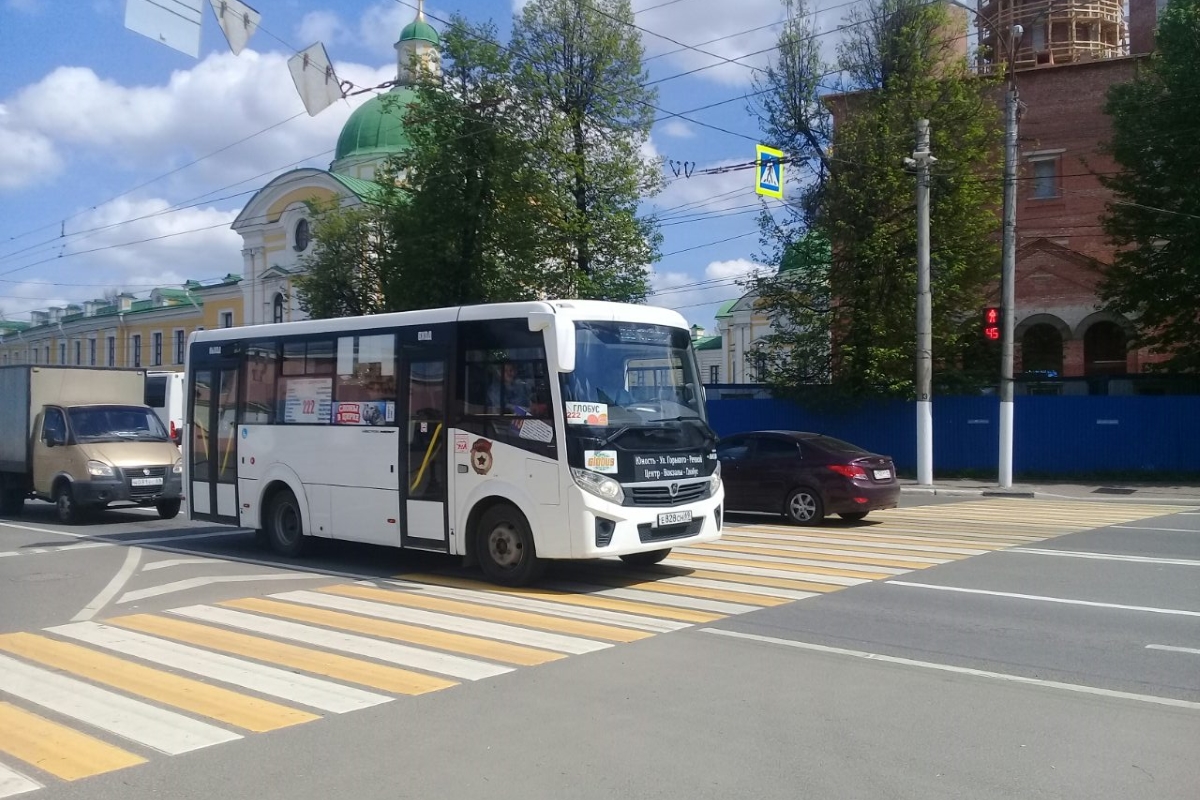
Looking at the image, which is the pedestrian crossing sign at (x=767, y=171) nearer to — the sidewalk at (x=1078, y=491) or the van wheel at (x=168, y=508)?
the sidewalk at (x=1078, y=491)

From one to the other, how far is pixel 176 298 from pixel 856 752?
74.1m

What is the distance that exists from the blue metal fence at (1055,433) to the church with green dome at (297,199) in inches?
1188

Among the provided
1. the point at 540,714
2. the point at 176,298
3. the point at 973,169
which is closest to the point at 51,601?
the point at 540,714

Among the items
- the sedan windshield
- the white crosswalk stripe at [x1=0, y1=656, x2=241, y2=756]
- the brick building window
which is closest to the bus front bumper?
the sedan windshield

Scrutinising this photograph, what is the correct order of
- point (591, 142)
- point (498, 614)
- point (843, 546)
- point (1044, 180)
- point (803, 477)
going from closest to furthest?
point (498, 614) → point (843, 546) → point (803, 477) → point (591, 142) → point (1044, 180)

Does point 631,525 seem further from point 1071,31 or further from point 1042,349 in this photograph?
point 1071,31

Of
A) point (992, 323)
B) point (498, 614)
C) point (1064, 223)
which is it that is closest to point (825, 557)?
point (498, 614)

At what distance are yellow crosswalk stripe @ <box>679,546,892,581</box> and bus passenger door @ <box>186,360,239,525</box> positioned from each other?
6.26 meters

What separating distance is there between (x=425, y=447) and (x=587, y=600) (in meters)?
2.67

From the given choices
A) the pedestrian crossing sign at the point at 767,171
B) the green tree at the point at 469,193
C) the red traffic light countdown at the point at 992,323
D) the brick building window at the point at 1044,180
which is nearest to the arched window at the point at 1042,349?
the brick building window at the point at 1044,180

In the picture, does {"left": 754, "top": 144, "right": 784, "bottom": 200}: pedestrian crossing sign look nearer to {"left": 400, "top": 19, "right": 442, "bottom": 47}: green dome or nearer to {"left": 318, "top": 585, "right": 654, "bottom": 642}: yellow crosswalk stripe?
{"left": 318, "top": 585, "right": 654, "bottom": 642}: yellow crosswalk stripe

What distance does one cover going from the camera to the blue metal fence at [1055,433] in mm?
27812

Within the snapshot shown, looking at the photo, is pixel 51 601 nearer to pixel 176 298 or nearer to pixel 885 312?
pixel 885 312

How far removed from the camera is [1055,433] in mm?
28750
